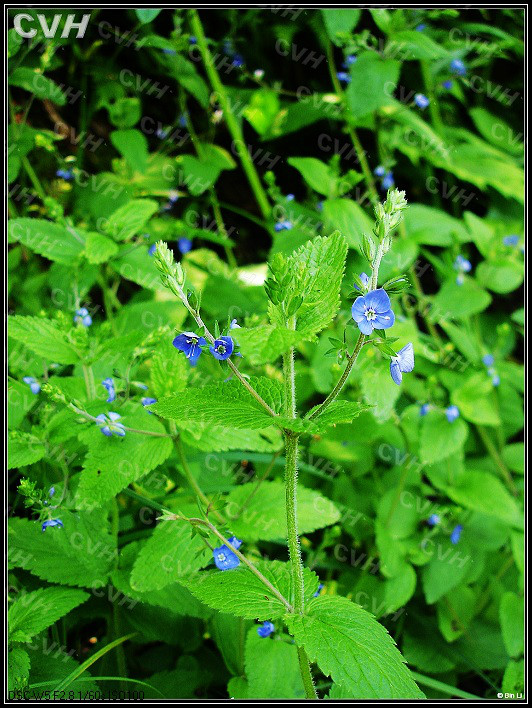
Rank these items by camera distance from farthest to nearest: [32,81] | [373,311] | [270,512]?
1. [32,81]
2. [270,512]
3. [373,311]

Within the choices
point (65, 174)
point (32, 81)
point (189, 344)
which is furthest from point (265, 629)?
point (32, 81)

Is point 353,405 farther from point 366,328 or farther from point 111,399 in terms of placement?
point 111,399

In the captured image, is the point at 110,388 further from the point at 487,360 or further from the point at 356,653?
the point at 487,360

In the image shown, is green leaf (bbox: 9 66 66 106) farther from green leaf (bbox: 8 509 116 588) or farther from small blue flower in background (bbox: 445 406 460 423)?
small blue flower in background (bbox: 445 406 460 423)

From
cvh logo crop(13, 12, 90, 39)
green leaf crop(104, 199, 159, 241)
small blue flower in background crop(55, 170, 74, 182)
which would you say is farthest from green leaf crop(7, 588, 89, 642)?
cvh logo crop(13, 12, 90, 39)

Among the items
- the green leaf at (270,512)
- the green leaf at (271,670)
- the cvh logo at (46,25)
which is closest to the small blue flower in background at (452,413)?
the green leaf at (270,512)

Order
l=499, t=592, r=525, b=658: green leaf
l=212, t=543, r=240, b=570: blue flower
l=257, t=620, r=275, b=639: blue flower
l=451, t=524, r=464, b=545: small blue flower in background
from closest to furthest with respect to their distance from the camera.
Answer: l=212, t=543, r=240, b=570: blue flower → l=257, t=620, r=275, b=639: blue flower → l=499, t=592, r=525, b=658: green leaf → l=451, t=524, r=464, b=545: small blue flower in background

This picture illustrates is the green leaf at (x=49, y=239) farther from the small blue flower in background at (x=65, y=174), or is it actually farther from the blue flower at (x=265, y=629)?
the blue flower at (x=265, y=629)
